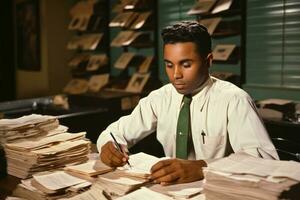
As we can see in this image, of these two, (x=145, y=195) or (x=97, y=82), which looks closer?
(x=145, y=195)

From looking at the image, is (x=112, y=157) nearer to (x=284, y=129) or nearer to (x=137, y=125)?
(x=137, y=125)

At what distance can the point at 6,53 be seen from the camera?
20.1ft

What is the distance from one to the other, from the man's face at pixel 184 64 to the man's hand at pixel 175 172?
0.44m

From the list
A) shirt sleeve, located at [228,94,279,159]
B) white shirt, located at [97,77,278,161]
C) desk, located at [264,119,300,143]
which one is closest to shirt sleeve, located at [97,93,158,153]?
white shirt, located at [97,77,278,161]

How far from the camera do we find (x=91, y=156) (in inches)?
74.4

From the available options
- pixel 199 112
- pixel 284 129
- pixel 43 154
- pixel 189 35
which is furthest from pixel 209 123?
pixel 284 129

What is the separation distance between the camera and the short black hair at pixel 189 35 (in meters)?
1.72

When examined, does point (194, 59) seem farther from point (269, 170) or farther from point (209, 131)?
point (269, 170)

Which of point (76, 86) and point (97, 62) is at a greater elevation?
point (97, 62)

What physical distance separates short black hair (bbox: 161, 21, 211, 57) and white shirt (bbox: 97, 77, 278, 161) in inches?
8.3

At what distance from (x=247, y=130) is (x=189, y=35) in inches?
18.5

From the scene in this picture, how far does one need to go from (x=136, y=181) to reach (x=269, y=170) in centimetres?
50

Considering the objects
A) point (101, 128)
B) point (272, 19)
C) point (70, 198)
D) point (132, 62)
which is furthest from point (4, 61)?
point (70, 198)

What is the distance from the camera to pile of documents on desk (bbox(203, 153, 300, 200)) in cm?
Result: 104
